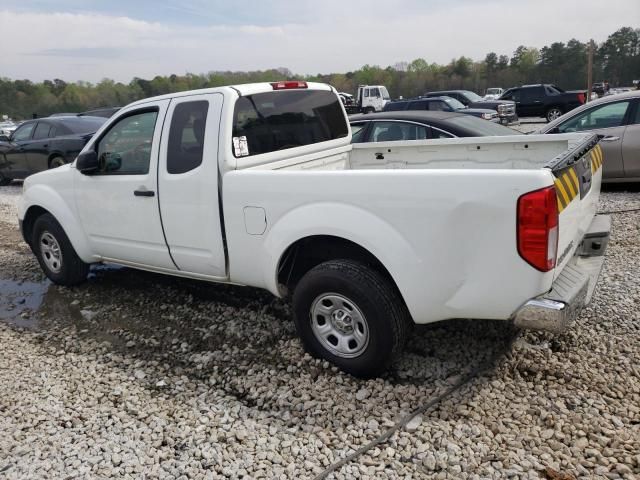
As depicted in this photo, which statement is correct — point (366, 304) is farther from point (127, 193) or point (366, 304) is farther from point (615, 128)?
point (615, 128)

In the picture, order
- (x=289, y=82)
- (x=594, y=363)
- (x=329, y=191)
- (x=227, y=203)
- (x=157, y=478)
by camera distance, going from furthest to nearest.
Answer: (x=289, y=82), (x=227, y=203), (x=594, y=363), (x=329, y=191), (x=157, y=478)

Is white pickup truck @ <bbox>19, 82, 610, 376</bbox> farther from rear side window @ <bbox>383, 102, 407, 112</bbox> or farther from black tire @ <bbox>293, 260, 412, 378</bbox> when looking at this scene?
rear side window @ <bbox>383, 102, 407, 112</bbox>

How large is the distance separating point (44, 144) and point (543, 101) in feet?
66.4

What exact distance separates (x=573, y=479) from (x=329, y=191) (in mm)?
1896

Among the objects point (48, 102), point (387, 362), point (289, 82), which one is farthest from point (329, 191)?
point (48, 102)

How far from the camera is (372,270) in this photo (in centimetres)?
309

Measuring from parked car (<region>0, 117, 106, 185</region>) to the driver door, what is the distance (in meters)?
7.16

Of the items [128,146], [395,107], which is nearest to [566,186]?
[128,146]

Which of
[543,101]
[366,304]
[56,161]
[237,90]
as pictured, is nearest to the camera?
[366,304]

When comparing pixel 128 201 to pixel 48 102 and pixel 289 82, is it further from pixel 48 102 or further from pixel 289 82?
pixel 48 102

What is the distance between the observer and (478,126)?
24.5 feet

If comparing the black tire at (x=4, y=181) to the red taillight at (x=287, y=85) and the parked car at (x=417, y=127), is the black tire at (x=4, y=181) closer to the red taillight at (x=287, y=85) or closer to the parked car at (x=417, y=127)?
the parked car at (x=417, y=127)

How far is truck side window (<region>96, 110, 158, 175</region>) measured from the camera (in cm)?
418

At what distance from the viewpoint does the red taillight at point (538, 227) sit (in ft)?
8.04
